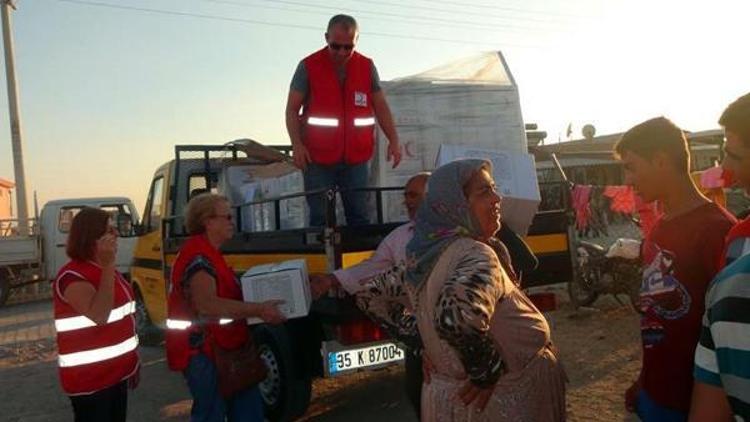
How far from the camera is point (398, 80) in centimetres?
523

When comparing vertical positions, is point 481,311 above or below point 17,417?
above

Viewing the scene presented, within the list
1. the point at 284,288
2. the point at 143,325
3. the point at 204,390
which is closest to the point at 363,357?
the point at 284,288

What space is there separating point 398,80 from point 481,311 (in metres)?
3.56

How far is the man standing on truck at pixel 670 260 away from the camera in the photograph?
215 cm

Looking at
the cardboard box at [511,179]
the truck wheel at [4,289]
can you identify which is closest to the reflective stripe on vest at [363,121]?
the cardboard box at [511,179]

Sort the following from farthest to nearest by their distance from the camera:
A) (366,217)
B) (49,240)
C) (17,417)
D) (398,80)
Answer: (49,240) < (17,417) < (398,80) < (366,217)

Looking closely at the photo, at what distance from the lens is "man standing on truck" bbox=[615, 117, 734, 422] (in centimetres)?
215

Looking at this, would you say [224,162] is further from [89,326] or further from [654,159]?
[654,159]

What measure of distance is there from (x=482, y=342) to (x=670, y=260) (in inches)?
29.1

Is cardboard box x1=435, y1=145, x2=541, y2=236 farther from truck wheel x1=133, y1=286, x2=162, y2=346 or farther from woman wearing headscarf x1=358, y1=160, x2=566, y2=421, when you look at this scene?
truck wheel x1=133, y1=286, x2=162, y2=346

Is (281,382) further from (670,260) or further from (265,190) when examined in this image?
(670,260)

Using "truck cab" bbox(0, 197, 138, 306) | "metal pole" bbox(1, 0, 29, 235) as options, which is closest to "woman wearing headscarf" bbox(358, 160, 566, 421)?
"truck cab" bbox(0, 197, 138, 306)

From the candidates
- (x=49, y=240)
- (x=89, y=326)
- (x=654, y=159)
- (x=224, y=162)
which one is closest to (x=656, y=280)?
(x=654, y=159)

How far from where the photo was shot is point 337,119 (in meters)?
4.80
